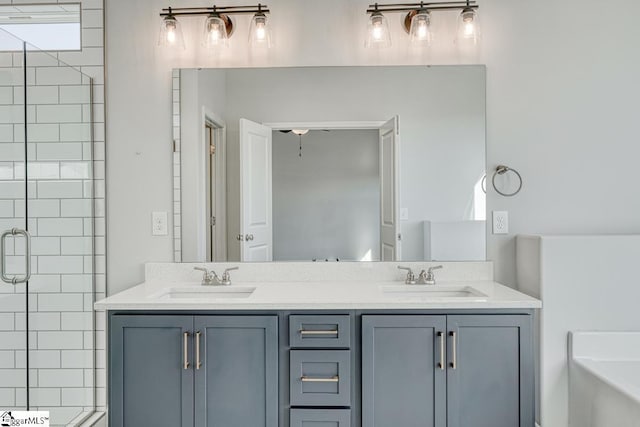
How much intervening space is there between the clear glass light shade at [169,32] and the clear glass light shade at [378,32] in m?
1.01

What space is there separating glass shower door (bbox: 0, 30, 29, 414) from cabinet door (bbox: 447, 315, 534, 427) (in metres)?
1.99

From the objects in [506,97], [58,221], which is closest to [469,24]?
[506,97]

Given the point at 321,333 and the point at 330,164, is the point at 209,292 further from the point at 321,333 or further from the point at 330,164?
the point at 330,164

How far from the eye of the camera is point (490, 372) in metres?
1.69

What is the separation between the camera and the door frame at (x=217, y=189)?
223cm

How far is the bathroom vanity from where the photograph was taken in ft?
5.53

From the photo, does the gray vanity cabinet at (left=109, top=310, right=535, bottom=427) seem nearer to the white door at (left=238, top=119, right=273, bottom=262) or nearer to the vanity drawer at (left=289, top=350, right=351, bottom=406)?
the vanity drawer at (left=289, top=350, right=351, bottom=406)

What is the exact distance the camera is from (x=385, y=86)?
2.21 metres

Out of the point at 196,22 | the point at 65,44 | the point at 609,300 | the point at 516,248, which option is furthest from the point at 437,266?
the point at 65,44

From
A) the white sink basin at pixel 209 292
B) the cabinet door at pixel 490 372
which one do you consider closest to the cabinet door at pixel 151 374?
the white sink basin at pixel 209 292

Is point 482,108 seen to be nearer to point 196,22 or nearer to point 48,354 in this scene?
point 196,22

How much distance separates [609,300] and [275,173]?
5.66 feet
